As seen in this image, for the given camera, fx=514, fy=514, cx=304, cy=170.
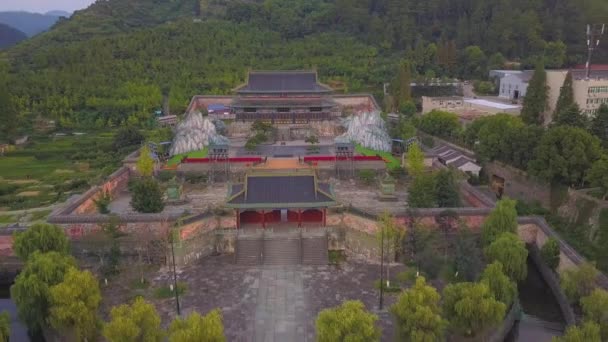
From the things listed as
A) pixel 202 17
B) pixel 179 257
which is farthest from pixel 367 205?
pixel 202 17

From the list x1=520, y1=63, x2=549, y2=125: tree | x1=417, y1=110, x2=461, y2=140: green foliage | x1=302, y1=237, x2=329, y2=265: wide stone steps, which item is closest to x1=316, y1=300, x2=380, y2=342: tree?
x1=302, y1=237, x2=329, y2=265: wide stone steps

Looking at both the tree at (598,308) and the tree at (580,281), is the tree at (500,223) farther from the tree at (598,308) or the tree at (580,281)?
the tree at (598,308)

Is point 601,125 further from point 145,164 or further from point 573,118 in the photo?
point 145,164

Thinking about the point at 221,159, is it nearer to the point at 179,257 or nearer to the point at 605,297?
the point at 179,257

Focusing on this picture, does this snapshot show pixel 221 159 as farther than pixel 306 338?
Yes

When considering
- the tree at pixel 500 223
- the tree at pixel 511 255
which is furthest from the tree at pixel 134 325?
the tree at pixel 500 223

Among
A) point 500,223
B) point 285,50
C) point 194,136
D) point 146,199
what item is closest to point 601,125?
point 500,223

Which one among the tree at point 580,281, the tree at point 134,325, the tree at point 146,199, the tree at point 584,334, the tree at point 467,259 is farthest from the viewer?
the tree at point 146,199
